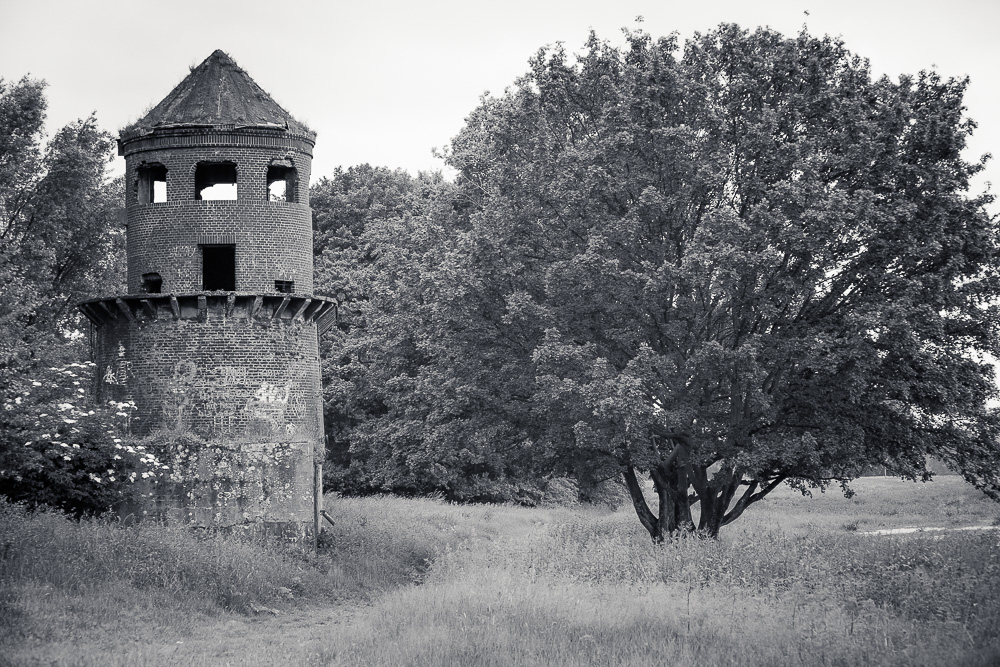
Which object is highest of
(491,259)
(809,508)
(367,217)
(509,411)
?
(367,217)

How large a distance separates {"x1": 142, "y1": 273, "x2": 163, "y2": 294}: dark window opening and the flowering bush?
2595 millimetres

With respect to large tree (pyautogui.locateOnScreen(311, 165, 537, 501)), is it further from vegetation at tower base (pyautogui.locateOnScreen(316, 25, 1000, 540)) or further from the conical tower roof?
the conical tower roof

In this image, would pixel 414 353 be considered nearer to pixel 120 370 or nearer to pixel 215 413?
pixel 215 413

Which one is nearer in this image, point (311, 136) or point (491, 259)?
point (491, 259)

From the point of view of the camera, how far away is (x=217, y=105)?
82.6 feet

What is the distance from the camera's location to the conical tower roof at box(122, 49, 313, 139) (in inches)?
979

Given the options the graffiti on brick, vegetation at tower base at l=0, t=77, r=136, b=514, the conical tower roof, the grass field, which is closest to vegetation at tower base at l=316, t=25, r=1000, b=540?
the grass field

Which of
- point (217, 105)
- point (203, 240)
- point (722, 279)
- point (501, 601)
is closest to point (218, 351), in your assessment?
point (203, 240)

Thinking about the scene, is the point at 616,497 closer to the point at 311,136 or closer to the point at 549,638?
the point at 311,136

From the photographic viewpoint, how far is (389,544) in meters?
26.1

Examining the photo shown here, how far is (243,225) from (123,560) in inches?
340

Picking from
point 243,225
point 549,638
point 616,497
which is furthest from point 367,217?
point 549,638

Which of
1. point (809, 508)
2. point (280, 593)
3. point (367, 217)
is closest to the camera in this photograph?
point (280, 593)

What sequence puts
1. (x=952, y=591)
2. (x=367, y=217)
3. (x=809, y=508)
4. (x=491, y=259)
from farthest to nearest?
(x=809, y=508), (x=367, y=217), (x=491, y=259), (x=952, y=591)
